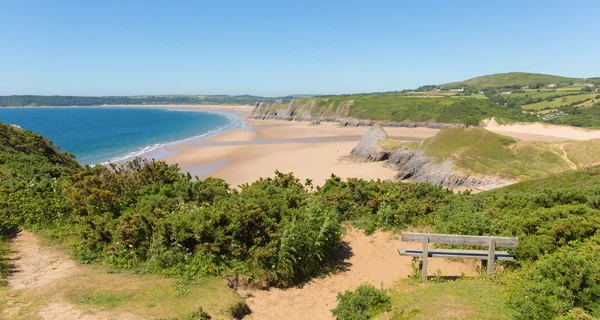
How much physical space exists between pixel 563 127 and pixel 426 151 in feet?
184

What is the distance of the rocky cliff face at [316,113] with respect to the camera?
97550 mm

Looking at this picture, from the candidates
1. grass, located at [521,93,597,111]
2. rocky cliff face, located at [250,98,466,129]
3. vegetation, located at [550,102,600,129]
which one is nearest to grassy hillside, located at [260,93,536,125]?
rocky cliff face, located at [250,98,466,129]

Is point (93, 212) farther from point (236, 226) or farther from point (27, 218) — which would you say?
point (236, 226)

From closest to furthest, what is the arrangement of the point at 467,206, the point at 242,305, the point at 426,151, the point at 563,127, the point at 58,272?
1. the point at 242,305
2. the point at 58,272
3. the point at 467,206
4. the point at 426,151
5. the point at 563,127

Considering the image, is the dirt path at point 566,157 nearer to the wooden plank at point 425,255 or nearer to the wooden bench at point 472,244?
the wooden bench at point 472,244

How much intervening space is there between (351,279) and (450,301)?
3.47 meters

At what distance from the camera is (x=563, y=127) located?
72.4 metres

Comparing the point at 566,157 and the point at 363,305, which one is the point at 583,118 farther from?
the point at 363,305

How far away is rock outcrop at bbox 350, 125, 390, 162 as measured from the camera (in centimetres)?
4303

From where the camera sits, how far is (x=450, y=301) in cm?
720

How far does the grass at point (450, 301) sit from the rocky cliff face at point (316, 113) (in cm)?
→ 8857

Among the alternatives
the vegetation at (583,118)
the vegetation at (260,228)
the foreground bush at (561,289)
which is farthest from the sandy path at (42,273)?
the vegetation at (583,118)

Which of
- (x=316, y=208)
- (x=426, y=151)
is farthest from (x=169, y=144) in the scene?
(x=316, y=208)

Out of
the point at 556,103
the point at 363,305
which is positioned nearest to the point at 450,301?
the point at 363,305
